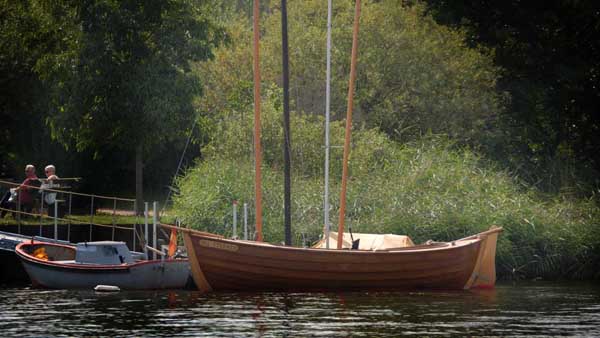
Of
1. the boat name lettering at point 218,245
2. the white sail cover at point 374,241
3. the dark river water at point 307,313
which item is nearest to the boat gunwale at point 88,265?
the dark river water at point 307,313

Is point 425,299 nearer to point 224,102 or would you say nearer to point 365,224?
point 365,224

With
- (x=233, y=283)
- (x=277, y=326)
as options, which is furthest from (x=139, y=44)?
(x=277, y=326)

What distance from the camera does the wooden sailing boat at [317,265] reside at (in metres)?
34.1

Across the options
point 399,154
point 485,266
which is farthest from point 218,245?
point 399,154

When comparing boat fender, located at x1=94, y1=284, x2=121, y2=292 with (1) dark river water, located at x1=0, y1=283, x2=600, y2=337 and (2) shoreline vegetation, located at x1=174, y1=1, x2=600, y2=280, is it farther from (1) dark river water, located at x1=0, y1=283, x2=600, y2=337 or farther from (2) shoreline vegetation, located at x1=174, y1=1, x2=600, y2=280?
(2) shoreline vegetation, located at x1=174, y1=1, x2=600, y2=280

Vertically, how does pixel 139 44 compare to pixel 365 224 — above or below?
above

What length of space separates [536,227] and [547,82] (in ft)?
38.5

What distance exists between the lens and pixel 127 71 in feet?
151

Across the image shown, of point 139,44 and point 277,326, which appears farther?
point 139,44

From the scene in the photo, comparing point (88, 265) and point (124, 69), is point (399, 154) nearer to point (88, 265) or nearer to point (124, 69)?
point (124, 69)

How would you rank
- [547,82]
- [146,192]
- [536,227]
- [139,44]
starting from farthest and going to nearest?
[146,192]
[547,82]
[139,44]
[536,227]

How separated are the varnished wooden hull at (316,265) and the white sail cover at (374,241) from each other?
2.24ft

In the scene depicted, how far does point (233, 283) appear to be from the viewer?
3462 cm

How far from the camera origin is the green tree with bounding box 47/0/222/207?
45781 mm
